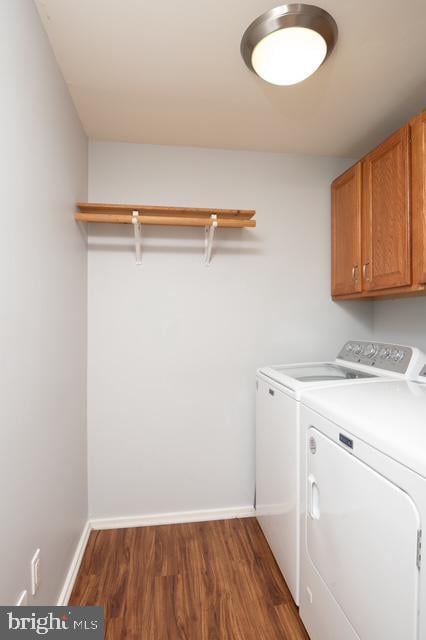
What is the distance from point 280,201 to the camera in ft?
7.07

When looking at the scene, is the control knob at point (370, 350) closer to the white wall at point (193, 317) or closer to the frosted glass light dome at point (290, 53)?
the white wall at point (193, 317)

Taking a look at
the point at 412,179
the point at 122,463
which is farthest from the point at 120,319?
the point at 412,179

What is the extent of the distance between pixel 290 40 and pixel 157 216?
3.34 ft

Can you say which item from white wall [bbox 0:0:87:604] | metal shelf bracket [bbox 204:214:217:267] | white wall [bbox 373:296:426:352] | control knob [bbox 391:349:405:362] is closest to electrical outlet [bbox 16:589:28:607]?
white wall [bbox 0:0:87:604]

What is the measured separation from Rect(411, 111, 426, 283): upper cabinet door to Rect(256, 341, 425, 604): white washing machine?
1.50 ft

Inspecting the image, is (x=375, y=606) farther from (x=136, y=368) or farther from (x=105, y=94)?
(x=105, y=94)

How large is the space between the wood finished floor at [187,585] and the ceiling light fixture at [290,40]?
228cm

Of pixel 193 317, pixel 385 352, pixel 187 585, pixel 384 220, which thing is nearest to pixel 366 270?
pixel 384 220

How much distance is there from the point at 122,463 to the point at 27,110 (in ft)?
6.17

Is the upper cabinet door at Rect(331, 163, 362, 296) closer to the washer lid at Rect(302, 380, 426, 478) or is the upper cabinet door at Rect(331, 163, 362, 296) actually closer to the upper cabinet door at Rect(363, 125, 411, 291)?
the upper cabinet door at Rect(363, 125, 411, 291)

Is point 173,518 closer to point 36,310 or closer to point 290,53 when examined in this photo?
point 36,310

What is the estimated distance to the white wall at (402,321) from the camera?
187cm

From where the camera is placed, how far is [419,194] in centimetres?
139

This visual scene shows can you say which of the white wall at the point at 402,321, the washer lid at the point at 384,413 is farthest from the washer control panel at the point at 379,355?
the white wall at the point at 402,321
